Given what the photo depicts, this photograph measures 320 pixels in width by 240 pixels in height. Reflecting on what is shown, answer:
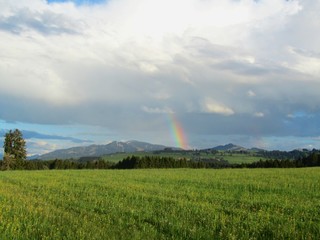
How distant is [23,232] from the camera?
1158 cm

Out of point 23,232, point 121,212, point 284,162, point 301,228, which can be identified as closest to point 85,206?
point 121,212

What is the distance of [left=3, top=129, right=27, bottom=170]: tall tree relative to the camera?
114062 millimetres

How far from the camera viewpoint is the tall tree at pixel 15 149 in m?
114

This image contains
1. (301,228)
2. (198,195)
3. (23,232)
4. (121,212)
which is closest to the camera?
(23,232)

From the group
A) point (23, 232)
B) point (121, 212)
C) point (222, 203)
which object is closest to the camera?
point (23, 232)

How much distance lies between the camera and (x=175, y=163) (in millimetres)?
138375

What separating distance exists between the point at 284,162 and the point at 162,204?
110m

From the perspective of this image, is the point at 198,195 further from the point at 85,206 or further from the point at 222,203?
the point at 85,206

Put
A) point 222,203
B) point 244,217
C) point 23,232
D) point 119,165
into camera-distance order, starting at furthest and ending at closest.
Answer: point 119,165 < point 222,203 < point 244,217 < point 23,232

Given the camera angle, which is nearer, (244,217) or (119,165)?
(244,217)

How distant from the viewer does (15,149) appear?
116 meters

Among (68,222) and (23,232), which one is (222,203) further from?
(23,232)

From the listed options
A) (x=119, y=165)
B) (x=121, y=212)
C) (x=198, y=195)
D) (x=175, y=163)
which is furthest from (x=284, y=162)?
(x=121, y=212)

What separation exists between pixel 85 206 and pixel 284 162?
112709 millimetres
